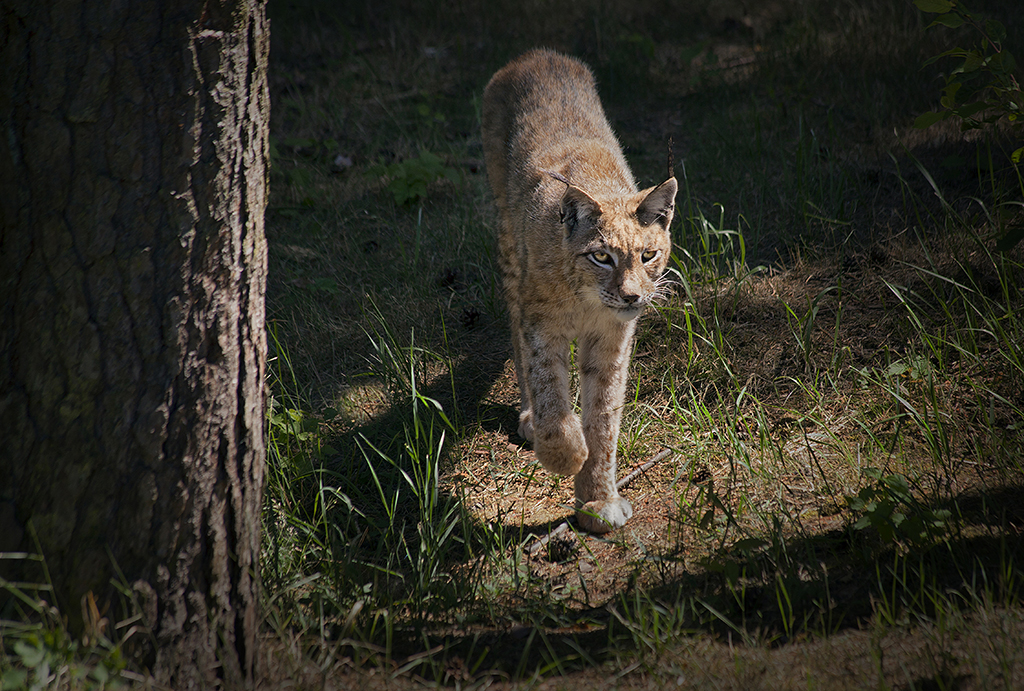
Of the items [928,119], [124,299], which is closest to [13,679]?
[124,299]

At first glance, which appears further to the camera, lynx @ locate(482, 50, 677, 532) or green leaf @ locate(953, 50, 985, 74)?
lynx @ locate(482, 50, 677, 532)

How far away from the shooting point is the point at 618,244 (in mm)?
3082

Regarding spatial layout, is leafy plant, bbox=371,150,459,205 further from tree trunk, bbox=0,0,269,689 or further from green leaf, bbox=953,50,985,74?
green leaf, bbox=953,50,985,74

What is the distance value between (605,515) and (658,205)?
1.46 metres

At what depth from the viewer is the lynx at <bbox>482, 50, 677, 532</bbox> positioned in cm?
302

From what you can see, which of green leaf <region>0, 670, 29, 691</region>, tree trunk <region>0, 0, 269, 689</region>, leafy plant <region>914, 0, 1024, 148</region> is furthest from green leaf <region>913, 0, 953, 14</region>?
green leaf <region>0, 670, 29, 691</region>

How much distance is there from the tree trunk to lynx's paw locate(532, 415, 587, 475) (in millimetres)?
1419

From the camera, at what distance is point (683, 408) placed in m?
3.42

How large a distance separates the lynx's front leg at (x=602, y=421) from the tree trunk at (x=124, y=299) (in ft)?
5.29

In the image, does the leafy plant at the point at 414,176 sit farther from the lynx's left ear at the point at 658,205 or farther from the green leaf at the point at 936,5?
the green leaf at the point at 936,5

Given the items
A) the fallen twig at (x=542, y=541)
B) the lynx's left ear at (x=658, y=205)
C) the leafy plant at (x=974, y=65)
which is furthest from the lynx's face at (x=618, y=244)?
the leafy plant at (x=974, y=65)

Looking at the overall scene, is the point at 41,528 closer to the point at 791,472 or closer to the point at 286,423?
the point at 286,423

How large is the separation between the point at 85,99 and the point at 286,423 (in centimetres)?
153

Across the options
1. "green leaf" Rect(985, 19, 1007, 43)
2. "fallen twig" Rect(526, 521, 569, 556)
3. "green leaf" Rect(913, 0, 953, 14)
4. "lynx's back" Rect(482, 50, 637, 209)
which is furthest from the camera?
"lynx's back" Rect(482, 50, 637, 209)
